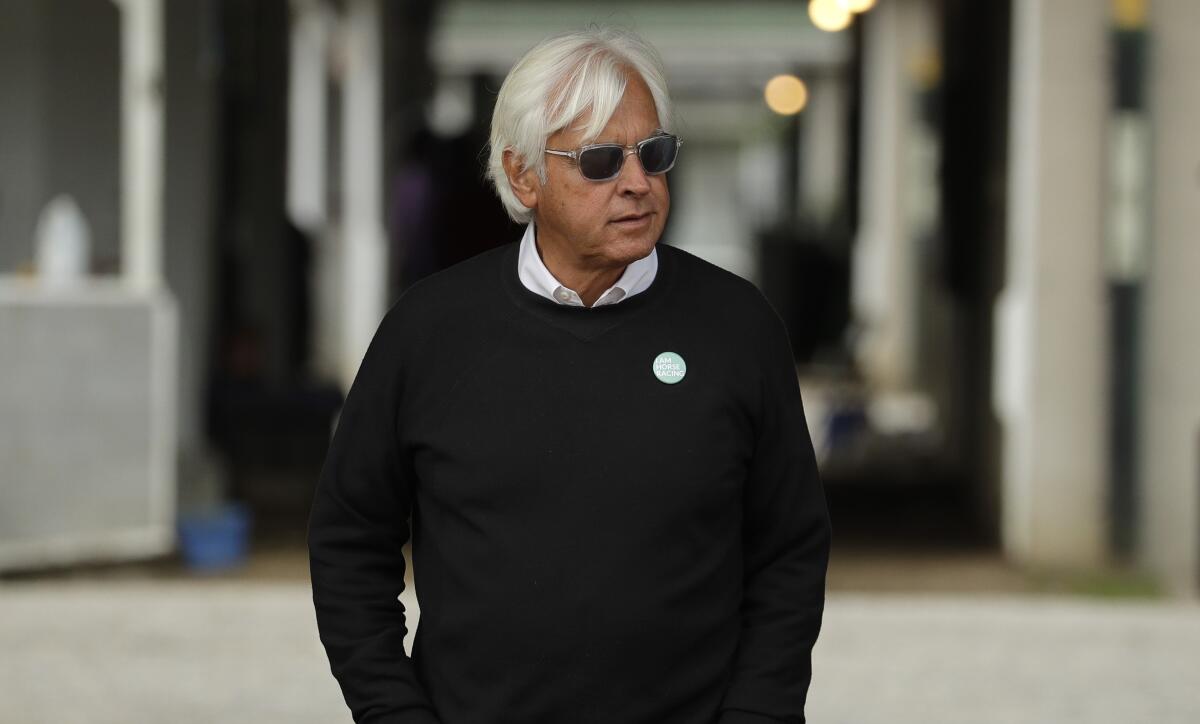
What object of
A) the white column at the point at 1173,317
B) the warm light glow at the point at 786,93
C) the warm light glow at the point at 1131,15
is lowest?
the white column at the point at 1173,317

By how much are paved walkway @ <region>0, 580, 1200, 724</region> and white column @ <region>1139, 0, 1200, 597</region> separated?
0.66 m

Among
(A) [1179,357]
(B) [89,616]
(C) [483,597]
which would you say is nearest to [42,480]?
(B) [89,616]

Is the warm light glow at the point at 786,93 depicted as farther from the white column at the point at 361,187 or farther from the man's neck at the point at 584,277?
the man's neck at the point at 584,277

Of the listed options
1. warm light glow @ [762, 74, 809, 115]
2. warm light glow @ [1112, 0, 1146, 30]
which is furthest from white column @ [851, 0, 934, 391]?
warm light glow @ [1112, 0, 1146, 30]

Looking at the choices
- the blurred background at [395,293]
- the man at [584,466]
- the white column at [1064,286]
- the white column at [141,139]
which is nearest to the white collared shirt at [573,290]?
the man at [584,466]

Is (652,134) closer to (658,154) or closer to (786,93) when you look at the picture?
(658,154)

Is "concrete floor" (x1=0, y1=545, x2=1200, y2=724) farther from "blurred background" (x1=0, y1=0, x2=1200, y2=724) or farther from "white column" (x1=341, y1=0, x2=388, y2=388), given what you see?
"white column" (x1=341, y1=0, x2=388, y2=388)

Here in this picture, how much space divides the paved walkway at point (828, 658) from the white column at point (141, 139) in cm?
148

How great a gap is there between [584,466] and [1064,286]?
5663 mm

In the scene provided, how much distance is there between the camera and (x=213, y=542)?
7871 millimetres

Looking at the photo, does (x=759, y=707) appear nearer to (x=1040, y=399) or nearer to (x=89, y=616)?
(x=89, y=616)

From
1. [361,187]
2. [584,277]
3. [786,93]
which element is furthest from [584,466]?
[786,93]

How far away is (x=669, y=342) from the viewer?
7.88 feet

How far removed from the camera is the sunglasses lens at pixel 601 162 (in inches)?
93.4
